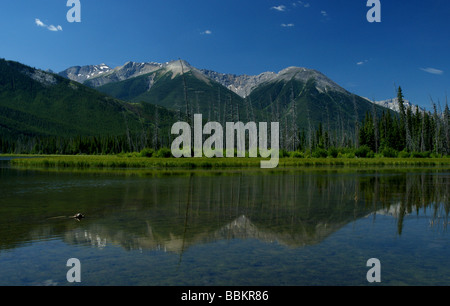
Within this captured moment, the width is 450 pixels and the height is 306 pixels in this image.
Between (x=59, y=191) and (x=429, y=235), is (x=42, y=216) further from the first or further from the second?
(x=429, y=235)

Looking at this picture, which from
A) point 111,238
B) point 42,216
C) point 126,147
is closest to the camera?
point 111,238

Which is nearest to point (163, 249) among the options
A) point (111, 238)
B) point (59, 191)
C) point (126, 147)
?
point (111, 238)

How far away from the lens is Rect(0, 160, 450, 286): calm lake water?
970cm

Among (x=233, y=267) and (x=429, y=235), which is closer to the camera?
(x=233, y=267)
